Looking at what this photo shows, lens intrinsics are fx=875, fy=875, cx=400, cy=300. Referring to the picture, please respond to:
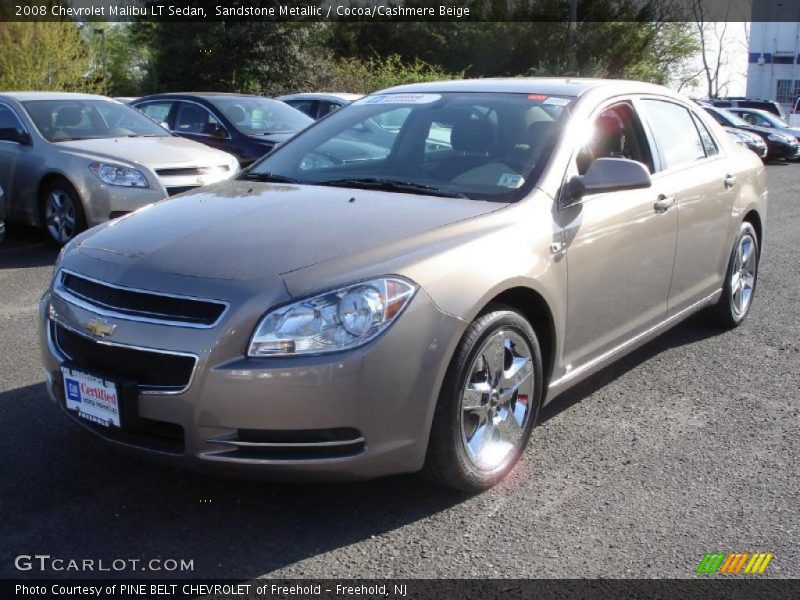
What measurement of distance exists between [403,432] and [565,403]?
1.71 meters

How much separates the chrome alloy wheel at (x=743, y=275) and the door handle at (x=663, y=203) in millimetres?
1328

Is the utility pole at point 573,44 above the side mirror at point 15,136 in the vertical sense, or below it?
above

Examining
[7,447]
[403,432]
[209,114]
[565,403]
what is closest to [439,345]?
[403,432]

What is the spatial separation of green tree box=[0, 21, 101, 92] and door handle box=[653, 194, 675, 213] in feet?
67.5

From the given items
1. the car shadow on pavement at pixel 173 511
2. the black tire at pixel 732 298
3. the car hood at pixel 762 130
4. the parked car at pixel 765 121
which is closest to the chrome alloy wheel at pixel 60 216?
the car shadow on pavement at pixel 173 511

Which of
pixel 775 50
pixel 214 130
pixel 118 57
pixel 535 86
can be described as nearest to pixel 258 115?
pixel 214 130

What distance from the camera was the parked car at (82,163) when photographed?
819 centimetres

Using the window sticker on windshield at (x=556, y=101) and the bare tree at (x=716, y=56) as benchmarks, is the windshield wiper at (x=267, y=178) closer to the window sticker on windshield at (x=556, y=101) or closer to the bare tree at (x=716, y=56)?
the window sticker on windshield at (x=556, y=101)

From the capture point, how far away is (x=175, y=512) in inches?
130

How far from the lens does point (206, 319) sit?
299 centimetres

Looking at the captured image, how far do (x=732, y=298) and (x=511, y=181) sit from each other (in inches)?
103

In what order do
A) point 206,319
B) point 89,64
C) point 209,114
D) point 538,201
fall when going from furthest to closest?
1. point 89,64
2. point 209,114
3. point 538,201
4. point 206,319

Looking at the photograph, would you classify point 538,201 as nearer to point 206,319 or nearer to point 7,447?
point 206,319

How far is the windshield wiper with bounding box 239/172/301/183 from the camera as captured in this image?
172 inches
